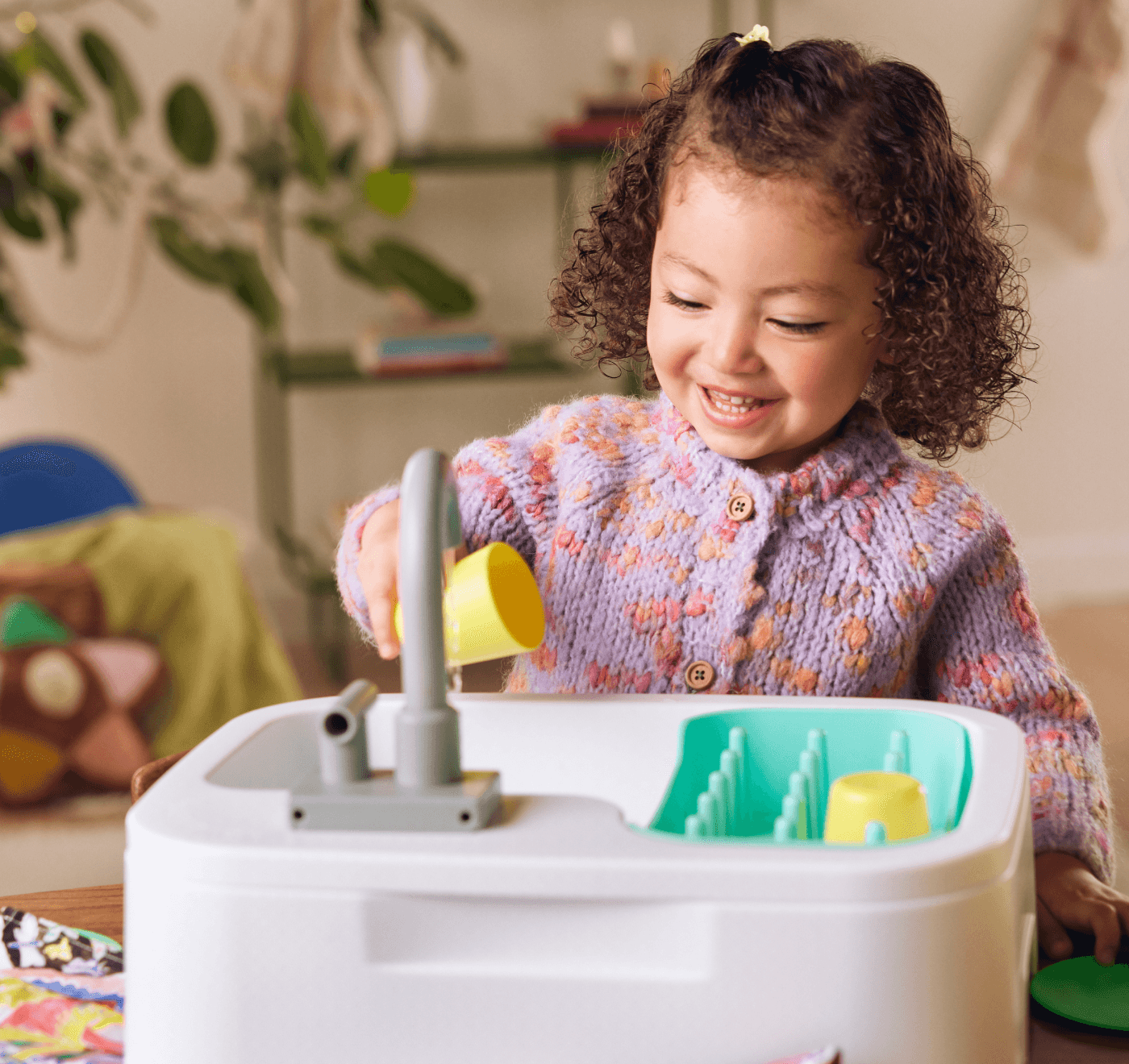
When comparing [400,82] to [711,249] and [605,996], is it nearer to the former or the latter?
A: [711,249]

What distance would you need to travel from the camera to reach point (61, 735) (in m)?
2.03

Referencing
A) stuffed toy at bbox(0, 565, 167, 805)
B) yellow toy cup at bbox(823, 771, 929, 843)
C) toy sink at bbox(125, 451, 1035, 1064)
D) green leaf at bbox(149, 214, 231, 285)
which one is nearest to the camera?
toy sink at bbox(125, 451, 1035, 1064)

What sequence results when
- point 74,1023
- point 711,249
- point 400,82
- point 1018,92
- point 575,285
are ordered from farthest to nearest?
1. point 1018,92
2. point 400,82
3. point 575,285
4. point 711,249
5. point 74,1023

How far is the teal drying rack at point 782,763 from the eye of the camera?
2.03 feet

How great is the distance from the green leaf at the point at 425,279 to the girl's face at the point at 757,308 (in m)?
1.77

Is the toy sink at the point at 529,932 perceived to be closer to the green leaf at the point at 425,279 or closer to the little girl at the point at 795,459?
the little girl at the point at 795,459

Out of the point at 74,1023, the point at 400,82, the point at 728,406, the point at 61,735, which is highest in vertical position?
the point at 400,82

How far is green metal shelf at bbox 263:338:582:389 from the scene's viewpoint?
267cm

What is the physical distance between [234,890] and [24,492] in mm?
1757

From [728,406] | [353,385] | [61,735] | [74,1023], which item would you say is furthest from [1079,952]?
[353,385]

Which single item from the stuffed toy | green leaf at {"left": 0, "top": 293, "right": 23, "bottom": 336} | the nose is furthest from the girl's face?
green leaf at {"left": 0, "top": 293, "right": 23, "bottom": 336}

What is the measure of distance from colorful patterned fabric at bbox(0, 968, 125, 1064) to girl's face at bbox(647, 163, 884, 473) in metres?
0.44

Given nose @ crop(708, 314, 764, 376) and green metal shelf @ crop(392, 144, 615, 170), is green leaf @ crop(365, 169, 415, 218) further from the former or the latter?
nose @ crop(708, 314, 764, 376)

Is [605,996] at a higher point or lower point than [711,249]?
lower
